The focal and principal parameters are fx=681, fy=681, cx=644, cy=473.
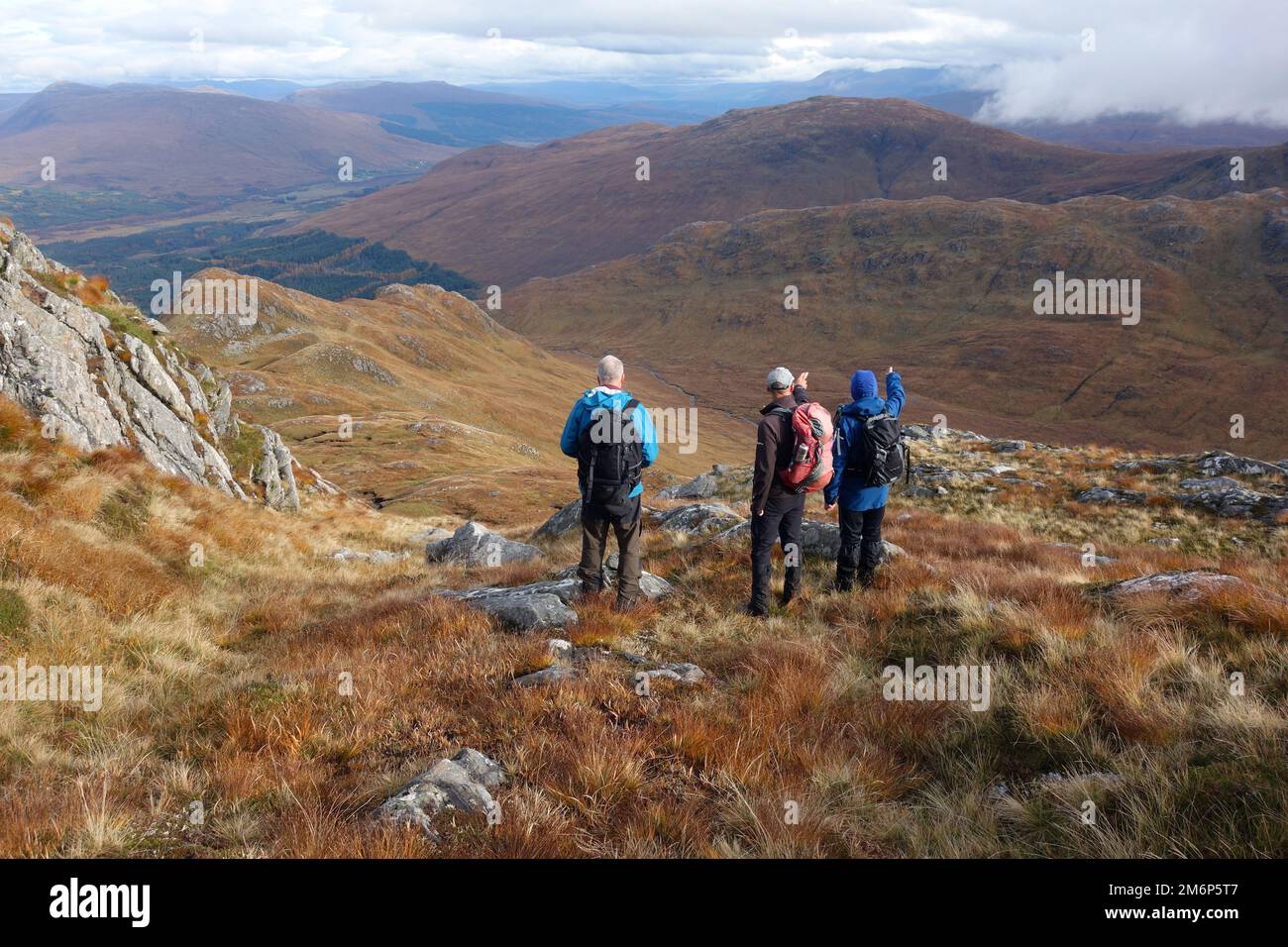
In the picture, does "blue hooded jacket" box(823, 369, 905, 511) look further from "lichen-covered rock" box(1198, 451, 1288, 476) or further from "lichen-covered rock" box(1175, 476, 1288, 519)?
"lichen-covered rock" box(1198, 451, 1288, 476)

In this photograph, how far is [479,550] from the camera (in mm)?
17234

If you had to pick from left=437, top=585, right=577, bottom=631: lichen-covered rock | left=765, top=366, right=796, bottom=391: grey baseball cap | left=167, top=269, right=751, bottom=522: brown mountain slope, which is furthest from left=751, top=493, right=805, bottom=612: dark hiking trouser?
left=167, top=269, right=751, bottom=522: brown mountain slope

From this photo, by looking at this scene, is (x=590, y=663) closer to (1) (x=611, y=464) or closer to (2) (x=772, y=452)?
(1) (x=611, y=464)

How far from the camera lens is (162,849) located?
3916 millimetres

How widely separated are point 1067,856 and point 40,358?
1945 centimetres

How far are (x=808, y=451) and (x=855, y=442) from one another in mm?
1215

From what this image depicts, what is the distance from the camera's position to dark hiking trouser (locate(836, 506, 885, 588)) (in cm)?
982

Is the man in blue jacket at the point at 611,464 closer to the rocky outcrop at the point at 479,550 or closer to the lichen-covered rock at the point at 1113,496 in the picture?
the rocky outcrop at the point at 479,550

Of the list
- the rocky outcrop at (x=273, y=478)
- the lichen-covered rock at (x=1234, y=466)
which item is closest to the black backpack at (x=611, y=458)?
the rocky outcrop at (x=273, y=478)

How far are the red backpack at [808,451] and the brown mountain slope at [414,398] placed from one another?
34363mm

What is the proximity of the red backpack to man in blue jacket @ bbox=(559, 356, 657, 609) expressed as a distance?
6.00ft

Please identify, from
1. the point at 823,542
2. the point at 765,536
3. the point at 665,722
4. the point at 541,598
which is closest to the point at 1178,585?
the point at 765,536
